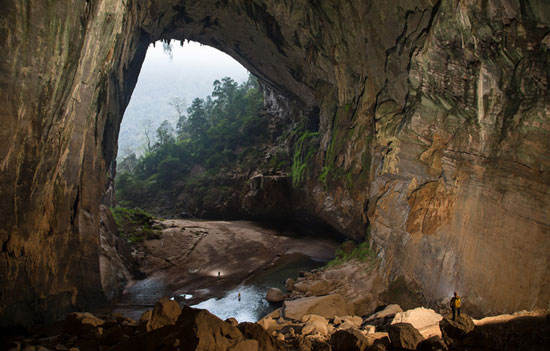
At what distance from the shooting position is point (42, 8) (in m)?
7.06

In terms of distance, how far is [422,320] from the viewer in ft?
29.0

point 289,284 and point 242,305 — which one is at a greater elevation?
point 289,284

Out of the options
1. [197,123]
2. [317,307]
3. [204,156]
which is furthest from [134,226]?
[197,123]

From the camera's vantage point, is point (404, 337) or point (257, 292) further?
point (257, 292)

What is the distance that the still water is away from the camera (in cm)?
1286

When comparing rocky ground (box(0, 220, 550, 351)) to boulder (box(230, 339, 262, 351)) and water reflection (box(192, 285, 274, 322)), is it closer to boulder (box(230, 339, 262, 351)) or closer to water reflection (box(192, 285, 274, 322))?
boulder (box(230, 339, 262, 351))

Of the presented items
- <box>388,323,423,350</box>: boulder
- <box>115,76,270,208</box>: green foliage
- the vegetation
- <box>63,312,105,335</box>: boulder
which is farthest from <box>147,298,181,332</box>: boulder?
<box>115,76,270,208</box>: green foliage

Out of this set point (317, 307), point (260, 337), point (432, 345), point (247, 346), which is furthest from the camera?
point (317, 307)

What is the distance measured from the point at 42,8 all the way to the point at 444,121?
37.6 feet

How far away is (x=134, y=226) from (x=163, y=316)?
54.8 ft

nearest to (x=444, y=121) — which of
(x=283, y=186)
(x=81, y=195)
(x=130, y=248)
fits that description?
(x=81, y=195)

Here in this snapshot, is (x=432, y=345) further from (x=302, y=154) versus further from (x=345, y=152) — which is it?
(x=302, y=154)

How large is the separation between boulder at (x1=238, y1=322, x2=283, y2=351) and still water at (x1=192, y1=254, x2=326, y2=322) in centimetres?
614

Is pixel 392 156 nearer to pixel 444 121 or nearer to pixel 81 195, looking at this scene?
pixel 444 121
